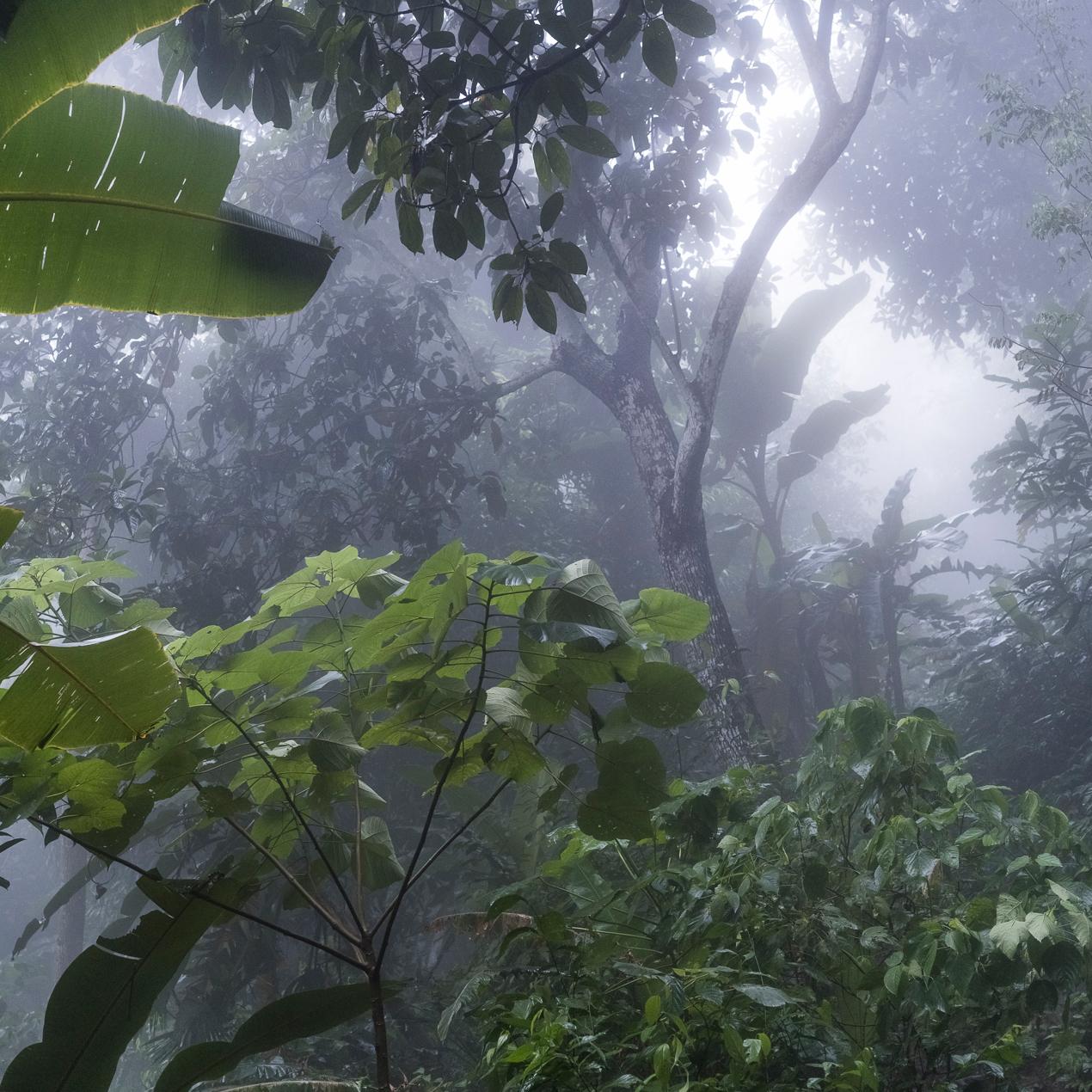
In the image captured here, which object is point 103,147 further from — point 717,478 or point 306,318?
point 717,478

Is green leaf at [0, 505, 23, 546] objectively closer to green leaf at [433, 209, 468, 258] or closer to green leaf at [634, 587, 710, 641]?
green leaf at [634, 587, 710, 641]

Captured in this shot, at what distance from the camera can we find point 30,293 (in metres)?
1.33

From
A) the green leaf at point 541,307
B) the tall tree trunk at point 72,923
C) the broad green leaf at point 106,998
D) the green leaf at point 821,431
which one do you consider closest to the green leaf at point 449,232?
the green leaf at point 541,307

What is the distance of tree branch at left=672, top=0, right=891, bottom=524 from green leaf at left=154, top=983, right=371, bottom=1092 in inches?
217

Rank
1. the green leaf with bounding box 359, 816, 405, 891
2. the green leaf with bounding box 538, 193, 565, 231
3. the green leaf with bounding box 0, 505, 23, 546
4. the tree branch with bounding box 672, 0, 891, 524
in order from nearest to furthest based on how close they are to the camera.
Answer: the green leaf with bounding box 0, 505, 23, 546
the green leaf with bounding box 359, 816, 405, 891
the green leaf with bounding box 538, 193, 565, 231
the tree branch with bounding box 672, 0, 891, 524

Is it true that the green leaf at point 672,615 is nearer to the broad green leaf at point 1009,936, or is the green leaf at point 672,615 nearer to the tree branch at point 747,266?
the broad green leaf at point 1009,936

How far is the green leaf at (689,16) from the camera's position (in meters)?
2.21

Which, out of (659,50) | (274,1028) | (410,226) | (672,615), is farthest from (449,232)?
(274,1028)

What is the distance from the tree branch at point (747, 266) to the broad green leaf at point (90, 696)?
552cm

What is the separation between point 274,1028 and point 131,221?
4.14 ft

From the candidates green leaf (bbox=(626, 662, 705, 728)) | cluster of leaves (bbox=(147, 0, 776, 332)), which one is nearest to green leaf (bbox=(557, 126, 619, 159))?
cluster of leaves (bbox=(147, 0, 776, 332))

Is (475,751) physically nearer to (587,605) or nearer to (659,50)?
(587,605)

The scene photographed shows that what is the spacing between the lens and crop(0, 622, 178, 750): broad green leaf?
1265 millimetres

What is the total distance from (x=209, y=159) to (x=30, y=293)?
1.15 feet
